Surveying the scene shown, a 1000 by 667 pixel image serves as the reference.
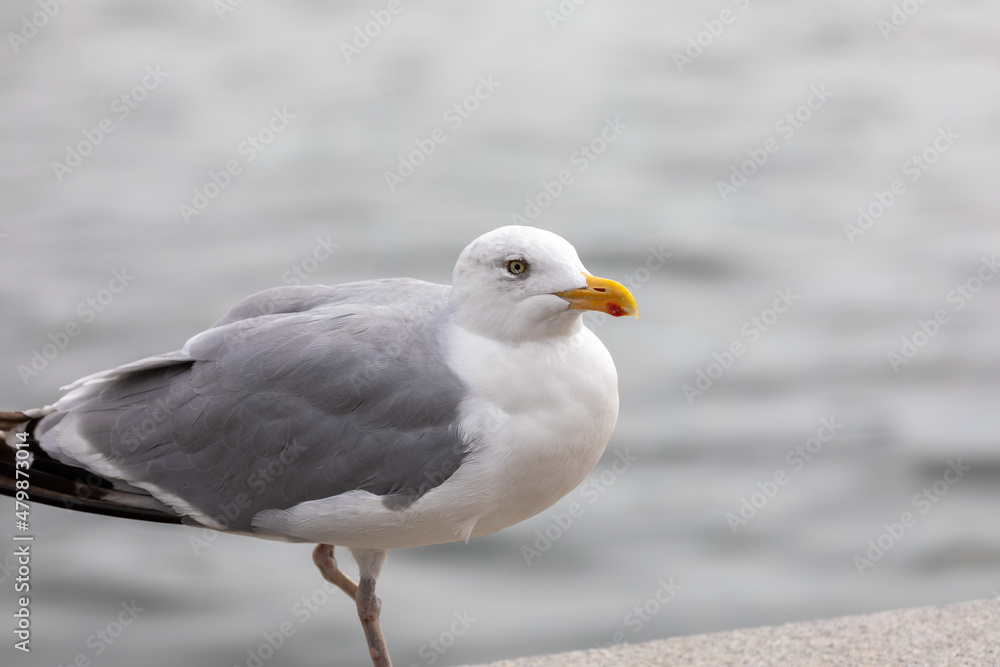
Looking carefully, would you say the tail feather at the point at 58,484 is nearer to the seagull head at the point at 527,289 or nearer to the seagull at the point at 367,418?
the seagull at the point at 367,418

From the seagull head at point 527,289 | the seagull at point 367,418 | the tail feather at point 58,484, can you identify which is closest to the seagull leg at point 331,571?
the seagull at point 367,418

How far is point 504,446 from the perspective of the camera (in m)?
2.69

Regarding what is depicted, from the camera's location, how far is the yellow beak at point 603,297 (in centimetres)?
264

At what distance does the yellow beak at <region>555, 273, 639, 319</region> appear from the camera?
104 inches

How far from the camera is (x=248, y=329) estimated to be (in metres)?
2.96

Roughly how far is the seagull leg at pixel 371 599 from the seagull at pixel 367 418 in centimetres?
18

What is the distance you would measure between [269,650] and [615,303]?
3.31 meters

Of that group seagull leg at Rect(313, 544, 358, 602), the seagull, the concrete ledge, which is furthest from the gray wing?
the concrete ledge

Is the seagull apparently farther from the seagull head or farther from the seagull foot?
the seagull foot

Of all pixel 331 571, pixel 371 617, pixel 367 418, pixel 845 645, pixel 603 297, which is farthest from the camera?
pixel 845 645

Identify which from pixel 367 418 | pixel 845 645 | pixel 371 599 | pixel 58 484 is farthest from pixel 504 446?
pixel 845 645

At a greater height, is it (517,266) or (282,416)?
(517,266)

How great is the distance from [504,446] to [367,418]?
363mm

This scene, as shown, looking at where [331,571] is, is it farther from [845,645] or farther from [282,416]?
[845,645]
